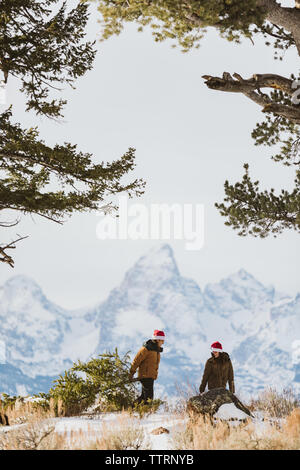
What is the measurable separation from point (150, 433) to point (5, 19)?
463 inches

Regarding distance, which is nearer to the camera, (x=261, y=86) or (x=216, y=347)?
(x=216, y=347)

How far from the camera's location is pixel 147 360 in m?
13.5

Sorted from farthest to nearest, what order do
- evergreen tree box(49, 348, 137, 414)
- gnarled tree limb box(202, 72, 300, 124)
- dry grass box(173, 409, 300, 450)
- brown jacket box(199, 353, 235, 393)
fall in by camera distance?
evergreen tree box(49, 348, 137, 414)
gnarled tree limb box(202, 72, 300, 124)
brown jacket box(199, 353, 235, 393)
dry grass box(173, 409, 300, 450)

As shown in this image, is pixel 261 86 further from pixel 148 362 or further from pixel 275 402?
pixel 275 402

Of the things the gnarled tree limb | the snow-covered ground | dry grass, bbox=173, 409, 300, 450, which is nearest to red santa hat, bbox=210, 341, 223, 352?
the snow-covered ground

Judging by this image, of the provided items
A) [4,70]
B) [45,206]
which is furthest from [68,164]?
[4,70]

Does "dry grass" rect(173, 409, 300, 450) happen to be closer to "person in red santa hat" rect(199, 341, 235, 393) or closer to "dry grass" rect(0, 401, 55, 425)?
"person in red santa hat" rect(199, 341, 235, 393)

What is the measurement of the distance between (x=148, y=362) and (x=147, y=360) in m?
0.06

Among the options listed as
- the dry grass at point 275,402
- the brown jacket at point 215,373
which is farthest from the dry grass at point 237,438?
the dry grass at point 275,402

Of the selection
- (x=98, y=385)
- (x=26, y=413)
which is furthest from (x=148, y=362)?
(x=26, y=413)

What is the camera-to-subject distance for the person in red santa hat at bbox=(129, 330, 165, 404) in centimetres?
1339

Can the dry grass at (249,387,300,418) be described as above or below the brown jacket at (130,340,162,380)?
below

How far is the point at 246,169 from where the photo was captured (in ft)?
50.6

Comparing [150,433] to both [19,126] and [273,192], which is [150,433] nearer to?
[273,192]
